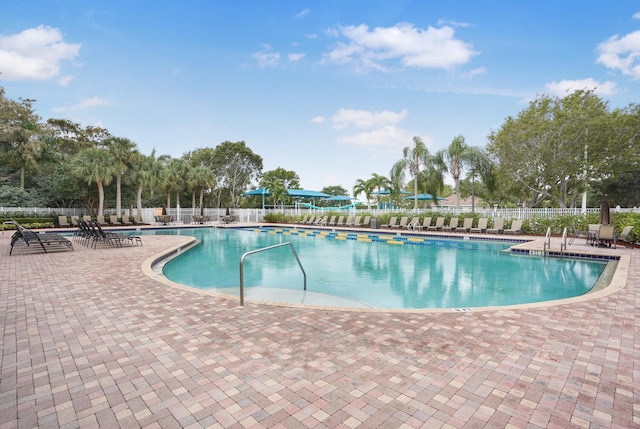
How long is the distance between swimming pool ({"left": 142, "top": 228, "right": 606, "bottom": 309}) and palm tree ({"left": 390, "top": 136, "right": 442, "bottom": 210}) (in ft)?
43.0

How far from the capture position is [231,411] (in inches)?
84.7

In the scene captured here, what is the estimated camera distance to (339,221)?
2439 centimetres

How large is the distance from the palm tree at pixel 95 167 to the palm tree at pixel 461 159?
2474cm

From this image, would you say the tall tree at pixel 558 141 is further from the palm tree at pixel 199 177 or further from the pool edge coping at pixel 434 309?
the palm tree at pixel 199 177

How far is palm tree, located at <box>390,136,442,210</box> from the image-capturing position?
25.0 m

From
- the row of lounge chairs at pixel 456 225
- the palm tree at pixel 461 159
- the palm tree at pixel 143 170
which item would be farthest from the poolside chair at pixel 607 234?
the palm tree at pixel 143 170

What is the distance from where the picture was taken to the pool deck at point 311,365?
212 cm

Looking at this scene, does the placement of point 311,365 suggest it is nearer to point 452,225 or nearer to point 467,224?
point 467,224

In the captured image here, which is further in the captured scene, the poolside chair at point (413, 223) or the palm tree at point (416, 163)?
the palm tree at point (416, 163)

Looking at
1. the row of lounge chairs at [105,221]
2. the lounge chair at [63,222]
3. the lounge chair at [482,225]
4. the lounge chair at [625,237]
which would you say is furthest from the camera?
the row of lounge chairs at [105,221]

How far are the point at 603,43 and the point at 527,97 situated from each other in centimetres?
444

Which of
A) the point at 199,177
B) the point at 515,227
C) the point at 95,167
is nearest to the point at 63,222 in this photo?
the point at 95,167

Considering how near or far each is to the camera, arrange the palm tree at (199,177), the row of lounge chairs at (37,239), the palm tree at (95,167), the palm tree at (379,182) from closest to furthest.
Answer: the row of lounge chairs at (37,239)
the palm tree at (95,167)
the palm tree at (379,182)
the palm tree at (199,177)

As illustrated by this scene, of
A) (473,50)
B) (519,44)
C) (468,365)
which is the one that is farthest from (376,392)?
(519,44)
